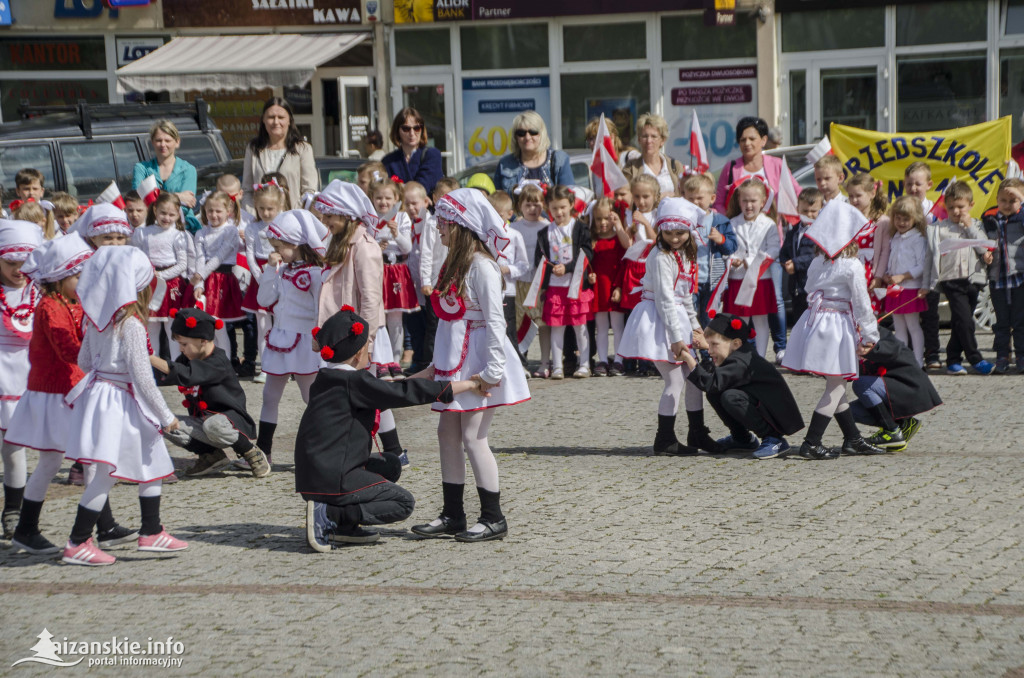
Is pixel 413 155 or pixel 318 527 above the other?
pixel 413 155

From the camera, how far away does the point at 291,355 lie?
7.76 metres

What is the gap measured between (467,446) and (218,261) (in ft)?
20.0

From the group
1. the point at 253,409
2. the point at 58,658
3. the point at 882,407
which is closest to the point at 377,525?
the point at 58,658

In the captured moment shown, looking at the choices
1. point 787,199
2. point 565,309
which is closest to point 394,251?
point 565,309

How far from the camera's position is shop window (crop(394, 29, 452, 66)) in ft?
75.6

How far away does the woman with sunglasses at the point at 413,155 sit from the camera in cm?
1214

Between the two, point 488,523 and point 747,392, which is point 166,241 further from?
point 488,523

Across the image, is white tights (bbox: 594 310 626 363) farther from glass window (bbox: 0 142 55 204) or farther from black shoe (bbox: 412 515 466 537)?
glass window (bbox: 0 142 55 204)

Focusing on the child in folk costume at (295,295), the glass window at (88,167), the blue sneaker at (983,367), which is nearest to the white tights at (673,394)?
the child in folk costume at (295,295)

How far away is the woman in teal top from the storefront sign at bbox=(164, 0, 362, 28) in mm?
11408

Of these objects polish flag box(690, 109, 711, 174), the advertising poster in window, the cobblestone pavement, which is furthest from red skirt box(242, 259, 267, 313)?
the advertising poster in window

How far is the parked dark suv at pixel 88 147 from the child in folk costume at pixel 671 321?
774 centimetres

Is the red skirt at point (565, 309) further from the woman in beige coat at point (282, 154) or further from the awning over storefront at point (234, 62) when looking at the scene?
the awning over storefront at point (234, 62)

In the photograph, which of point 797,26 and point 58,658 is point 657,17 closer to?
point 797,26
